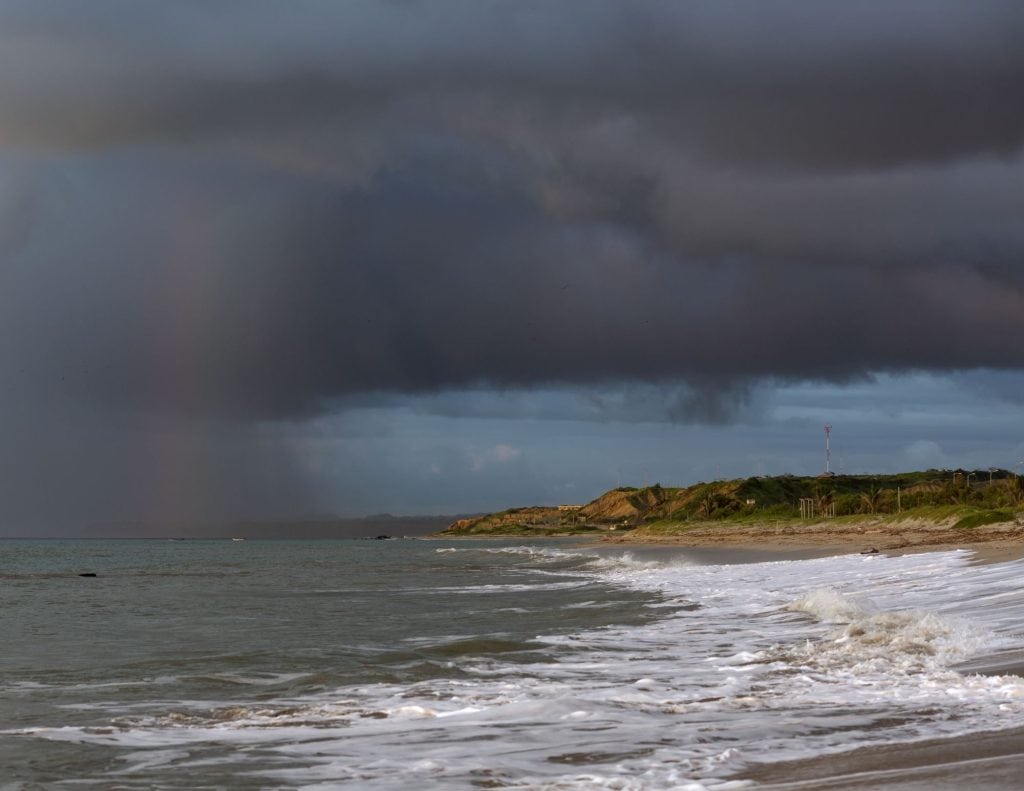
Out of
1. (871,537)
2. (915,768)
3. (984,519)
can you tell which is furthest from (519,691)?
(871,537)

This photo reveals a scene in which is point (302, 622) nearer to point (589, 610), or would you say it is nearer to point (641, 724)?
point (589, 610)

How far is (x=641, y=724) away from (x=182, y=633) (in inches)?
676

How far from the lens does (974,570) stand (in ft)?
97.6

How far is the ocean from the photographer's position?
9.59 m

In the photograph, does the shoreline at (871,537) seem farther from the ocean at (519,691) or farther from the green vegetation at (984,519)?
the ocean at (519,691)

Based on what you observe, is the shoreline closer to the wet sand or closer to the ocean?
the ocean

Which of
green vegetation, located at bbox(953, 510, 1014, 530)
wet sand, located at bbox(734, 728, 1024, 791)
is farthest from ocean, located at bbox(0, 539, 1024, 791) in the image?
green vegetation, located at bbox(953, 510, 1014, 530)

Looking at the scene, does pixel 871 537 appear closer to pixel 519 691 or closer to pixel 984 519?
pixel 984 519

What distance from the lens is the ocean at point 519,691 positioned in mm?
9594

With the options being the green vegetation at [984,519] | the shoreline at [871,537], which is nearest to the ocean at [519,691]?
the shoreline at [871,537]

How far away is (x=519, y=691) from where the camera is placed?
14227mm

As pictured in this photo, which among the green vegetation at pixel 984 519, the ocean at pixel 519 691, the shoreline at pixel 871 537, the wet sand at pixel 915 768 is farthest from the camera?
the green vegetation at pixel 984 519

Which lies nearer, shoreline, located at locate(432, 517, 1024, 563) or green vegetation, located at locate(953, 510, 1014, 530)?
shoreline, located at locate(432, 517, 1024, 563)

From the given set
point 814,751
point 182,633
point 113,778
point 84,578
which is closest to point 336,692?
point 113,778
